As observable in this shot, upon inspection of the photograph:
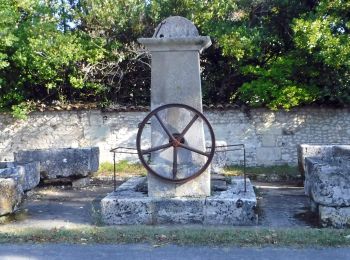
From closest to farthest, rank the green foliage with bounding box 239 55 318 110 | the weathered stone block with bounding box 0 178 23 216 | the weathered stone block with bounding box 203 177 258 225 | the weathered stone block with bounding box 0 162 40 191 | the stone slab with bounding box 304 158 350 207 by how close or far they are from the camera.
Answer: the stone slab with bounding box 304 158 350 207
the weathered stone block with bounding box 203 177 258 225
the weathered stone block with bounding box 0 178 23 216
the weathered stone block with bounding box 0 162 40 191
the green foliage with bounding box 239 55 318 110

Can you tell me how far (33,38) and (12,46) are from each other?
72 cm

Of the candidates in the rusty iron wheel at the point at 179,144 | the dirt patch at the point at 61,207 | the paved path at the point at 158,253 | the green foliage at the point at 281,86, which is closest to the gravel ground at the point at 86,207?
the dirt patch at the point at 61,207

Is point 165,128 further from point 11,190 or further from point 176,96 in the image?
point 11,190

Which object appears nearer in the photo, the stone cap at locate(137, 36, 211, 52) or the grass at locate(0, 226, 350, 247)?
the grass at locate(0, 226, 350, 247)

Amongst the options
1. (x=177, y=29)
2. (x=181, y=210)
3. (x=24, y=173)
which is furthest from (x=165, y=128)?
(x=24, y=173)

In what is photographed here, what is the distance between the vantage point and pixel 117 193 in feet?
27.1

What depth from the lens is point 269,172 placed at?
14469 mm

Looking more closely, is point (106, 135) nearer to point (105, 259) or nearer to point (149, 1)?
point (149, 1)

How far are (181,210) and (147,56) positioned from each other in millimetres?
9384

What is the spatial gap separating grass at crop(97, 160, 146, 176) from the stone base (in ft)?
22.5

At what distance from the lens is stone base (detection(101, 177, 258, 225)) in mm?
7422

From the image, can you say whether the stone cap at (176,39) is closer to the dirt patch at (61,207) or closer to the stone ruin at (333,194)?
the stone ruin at (333,194)

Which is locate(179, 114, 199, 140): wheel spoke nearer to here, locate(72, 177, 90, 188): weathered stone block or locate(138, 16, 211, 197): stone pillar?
locate(138, 16, 211, 197): stone pillar

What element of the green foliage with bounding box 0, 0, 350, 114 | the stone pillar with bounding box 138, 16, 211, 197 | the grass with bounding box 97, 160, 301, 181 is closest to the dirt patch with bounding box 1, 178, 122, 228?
the stone pillar with bounding box 138, 16, 211, 197
